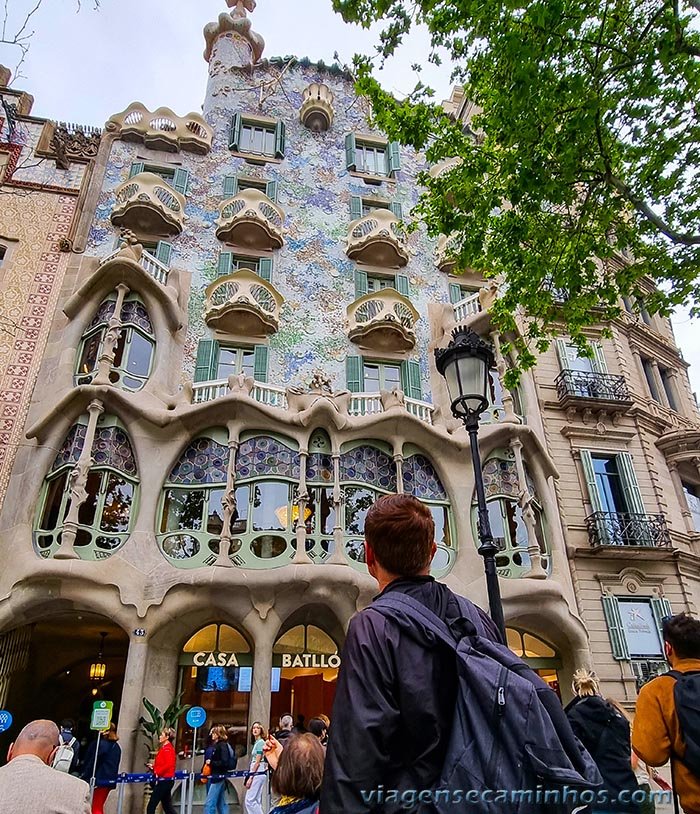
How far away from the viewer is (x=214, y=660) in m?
14.1

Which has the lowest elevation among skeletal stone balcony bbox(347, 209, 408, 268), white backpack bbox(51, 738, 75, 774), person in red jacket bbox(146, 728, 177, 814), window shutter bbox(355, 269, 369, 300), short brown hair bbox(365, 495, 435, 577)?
person in red jacket bbox(146, 728, 177, 814)

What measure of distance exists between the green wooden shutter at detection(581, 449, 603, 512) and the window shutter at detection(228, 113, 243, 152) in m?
16.8

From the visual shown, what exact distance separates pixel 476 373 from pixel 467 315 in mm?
13436

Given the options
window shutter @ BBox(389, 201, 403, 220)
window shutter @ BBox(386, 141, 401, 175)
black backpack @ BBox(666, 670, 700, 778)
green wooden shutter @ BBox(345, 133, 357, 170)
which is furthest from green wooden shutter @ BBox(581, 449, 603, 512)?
black backpack @ BBox(666, 670, 700, 778)

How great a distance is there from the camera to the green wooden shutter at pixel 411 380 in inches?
717

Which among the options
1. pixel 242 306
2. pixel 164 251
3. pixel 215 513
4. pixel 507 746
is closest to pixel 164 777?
pixel 215 513

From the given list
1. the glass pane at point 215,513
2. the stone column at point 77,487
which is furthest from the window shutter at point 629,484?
the stone column at point 77,487

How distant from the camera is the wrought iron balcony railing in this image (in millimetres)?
16594

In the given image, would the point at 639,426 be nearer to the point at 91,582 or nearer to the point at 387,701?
the point at 91,582

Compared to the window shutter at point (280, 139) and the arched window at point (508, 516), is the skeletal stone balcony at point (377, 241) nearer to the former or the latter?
the window shutter at point (280, 139)

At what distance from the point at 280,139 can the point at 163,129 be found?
173 inches

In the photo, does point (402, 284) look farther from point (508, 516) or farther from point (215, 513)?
point (215, 513)

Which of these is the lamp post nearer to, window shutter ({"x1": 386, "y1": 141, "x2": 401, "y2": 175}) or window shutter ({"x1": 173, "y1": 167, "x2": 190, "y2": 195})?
window shutter ({"x1": 173, "y1": 167, "x2": 190, "y2": 195})

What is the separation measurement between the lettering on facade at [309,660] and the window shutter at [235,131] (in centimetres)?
1811
